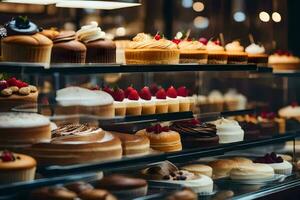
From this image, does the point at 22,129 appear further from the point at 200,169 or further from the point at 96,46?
the point at 200,169

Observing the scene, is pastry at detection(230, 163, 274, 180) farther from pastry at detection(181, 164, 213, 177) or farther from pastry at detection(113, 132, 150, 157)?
pastry at detection(113, 132, 150, 157)

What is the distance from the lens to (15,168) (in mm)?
3000

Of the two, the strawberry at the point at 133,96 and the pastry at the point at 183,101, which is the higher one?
the strawberry at the point at 133,96

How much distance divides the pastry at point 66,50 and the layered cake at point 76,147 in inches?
16.7

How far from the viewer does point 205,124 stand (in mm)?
Result: 4559

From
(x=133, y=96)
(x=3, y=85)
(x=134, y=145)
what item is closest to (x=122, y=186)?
(x=134, y=145)

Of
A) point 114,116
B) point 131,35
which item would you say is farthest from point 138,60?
point 131,35

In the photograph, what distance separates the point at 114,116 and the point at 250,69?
141cm

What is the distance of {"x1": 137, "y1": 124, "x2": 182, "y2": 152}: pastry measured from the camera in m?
4.08

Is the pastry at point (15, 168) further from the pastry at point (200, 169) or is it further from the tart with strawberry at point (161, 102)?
the pastry at point (200, 169)

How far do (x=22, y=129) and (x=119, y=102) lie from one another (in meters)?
0.88

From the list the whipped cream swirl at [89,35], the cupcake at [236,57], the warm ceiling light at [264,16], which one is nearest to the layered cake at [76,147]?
the whipped cream swirl at [89,35]

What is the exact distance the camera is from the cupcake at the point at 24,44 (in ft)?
10.8

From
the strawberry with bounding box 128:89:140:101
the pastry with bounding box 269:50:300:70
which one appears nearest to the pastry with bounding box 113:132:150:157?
the strawberry with bounding box 128:89:140:101
